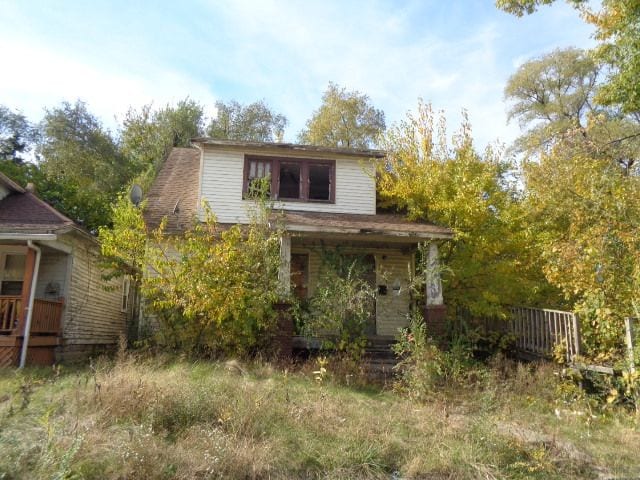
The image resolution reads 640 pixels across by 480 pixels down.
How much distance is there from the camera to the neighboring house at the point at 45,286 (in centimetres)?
1066

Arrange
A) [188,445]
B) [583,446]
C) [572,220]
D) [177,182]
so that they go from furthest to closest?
1. [177,182]
2. [572,220]
3. [583,446]
4. [188,445]

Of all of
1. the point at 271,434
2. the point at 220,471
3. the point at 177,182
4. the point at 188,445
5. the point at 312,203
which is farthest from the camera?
the point at 177,182

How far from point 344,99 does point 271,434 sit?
28.2 meters

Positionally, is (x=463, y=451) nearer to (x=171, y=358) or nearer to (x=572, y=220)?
(x=171, y=358)

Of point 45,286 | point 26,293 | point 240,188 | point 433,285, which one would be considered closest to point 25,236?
point 26,293

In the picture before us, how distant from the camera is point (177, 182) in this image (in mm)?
16000

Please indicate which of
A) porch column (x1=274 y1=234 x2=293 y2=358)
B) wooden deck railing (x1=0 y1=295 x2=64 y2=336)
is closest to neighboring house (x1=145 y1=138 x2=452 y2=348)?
porch column (x1=274 y1=234 x2=293 y2=358)

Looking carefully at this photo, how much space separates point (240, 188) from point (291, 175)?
1.74m

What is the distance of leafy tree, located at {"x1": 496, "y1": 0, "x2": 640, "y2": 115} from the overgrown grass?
6.81 m

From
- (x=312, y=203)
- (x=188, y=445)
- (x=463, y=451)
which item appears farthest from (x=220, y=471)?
(x=312, y=203)

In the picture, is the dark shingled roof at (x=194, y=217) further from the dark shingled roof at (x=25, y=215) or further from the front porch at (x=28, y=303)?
the front porch at (x=28, y=303)

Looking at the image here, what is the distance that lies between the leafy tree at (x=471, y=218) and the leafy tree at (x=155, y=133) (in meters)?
20.5

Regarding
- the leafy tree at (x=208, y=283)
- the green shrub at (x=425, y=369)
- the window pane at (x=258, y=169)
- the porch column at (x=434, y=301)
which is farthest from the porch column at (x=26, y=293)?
the porch column at (x=434, y=301)

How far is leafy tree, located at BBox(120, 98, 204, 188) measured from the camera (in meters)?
30.6
